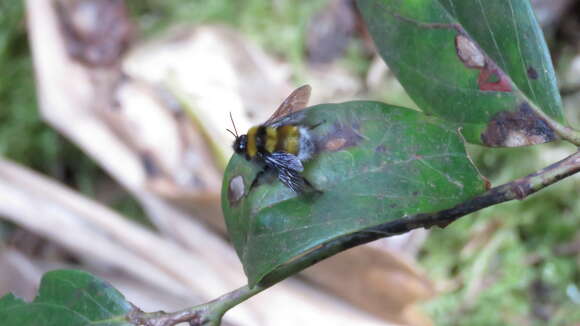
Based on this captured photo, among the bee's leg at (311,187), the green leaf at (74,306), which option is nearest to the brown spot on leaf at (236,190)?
the bee's leg at (311,187)

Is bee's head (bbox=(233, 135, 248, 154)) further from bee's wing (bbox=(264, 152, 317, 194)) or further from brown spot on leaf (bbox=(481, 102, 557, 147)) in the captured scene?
brown spot on leaf (bbox=(481, 102, 557, 147))

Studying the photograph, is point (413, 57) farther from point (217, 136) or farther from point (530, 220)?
point (530, 220)

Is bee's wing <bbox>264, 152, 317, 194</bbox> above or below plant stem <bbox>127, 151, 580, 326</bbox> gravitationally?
above

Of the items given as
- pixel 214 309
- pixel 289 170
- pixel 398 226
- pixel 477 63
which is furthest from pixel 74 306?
pixel 477 63

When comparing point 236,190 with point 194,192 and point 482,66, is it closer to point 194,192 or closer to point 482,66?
point 482,66

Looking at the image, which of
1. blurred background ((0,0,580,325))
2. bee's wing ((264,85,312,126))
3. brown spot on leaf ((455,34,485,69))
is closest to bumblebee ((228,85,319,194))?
bee's wing ((264,85,312,126))

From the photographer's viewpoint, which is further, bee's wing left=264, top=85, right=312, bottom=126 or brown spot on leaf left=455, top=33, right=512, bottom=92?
bee's wing left=264, top=85, right=312, bottom=126

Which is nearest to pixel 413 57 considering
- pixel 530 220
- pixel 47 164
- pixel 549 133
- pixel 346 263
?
pixel 549 133
